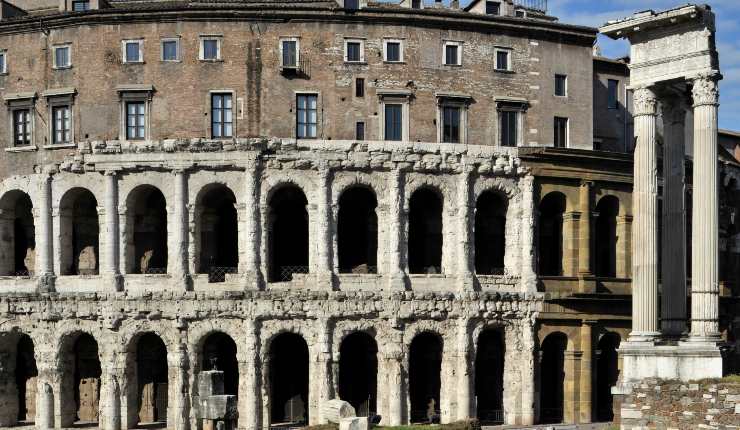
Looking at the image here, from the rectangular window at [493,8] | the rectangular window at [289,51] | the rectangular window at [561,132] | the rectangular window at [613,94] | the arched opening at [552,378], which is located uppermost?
the rectangular window at [493,8]

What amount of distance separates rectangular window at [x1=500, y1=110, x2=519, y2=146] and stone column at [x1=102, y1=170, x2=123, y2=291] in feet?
51.8

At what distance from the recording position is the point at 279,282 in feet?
144

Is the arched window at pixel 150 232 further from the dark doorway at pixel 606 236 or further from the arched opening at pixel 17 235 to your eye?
the dark doorway at pixel 606 236

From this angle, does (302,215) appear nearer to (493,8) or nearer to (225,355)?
(225,355)

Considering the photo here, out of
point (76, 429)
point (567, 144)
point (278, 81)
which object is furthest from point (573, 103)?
point (76, 429)

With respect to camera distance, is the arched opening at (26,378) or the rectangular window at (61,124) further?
the arched opening at (26,378)

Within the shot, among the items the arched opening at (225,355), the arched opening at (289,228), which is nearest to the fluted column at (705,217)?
the arched opening at (289,228)

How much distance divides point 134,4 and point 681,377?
27785mm

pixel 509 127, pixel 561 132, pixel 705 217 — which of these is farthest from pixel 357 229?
pixel 705 217

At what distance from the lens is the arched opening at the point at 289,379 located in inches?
1767

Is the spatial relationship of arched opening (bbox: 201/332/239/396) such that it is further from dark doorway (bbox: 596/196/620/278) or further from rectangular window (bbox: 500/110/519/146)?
dark doorway (bbox: 596/196/620/278)

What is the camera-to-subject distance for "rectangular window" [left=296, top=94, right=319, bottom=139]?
44.3 m

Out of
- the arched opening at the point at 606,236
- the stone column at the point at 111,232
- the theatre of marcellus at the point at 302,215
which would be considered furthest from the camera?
the arched opening at the point at 606,236

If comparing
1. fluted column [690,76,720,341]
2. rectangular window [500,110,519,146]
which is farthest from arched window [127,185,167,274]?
fluted column [690,76,720,341]
